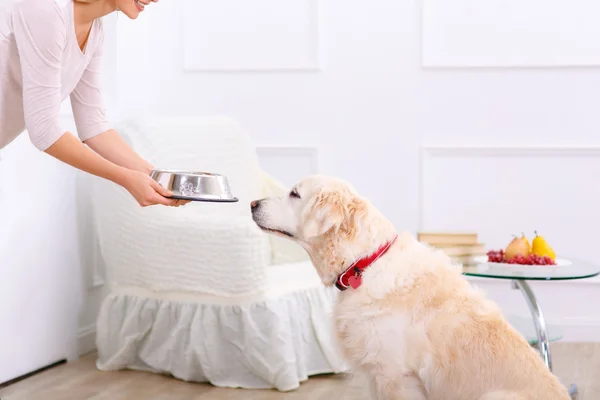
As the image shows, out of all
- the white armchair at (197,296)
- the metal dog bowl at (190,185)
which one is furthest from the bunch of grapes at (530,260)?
the metal dog bowl at (190,185)

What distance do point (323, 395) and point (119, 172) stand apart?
1.42 meters

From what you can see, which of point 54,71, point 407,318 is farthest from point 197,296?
point 54,71

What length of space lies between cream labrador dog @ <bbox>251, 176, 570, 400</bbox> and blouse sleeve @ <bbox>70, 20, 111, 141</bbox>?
2.22ft

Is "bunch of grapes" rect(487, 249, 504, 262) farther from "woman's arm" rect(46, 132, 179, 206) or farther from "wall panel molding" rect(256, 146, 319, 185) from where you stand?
"woman's arm" rect(46, 132, 179, 206)

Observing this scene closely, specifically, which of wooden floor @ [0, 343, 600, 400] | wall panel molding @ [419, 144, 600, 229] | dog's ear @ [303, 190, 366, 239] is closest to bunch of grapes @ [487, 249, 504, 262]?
wooden floor @ [0, 343, 600, 400]

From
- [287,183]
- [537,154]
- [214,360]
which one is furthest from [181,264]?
[537,154]

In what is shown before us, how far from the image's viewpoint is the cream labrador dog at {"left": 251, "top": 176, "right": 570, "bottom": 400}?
202 centimetres

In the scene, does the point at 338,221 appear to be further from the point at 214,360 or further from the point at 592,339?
the point at 592,339

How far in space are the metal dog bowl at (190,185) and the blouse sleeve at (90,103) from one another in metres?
0.23

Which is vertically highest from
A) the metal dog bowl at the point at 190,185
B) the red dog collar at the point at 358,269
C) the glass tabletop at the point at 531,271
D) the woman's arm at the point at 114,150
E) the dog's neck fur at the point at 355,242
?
the woman's arm at the point at 114,150

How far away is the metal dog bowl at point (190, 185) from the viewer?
2.27 meters

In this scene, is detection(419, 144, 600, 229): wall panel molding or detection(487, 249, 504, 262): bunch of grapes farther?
detection(419, 144, 600, 229): wall panel molding

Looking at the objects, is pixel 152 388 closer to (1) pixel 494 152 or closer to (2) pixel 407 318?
(2) pixel 407 318

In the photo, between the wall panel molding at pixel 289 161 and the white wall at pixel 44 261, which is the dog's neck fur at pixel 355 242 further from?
the wall panel molding at pixel 289 161
